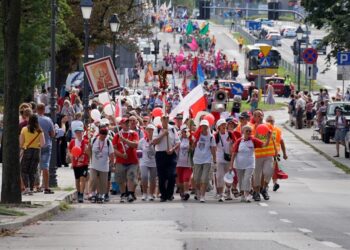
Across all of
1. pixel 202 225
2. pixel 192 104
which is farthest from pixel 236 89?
pixel 202 225

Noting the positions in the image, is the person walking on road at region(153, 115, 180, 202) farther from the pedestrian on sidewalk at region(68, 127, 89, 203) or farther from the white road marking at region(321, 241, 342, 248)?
the white road marking at region(321, 241, 342, 248)

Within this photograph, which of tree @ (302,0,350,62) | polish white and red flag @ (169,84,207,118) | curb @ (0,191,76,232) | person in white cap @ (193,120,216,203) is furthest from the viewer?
tree @ (302,0,350,62)

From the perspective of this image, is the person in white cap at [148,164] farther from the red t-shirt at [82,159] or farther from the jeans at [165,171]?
the red t-shirt at [82,159]

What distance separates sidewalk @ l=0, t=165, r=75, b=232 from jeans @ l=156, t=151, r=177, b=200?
1.87m

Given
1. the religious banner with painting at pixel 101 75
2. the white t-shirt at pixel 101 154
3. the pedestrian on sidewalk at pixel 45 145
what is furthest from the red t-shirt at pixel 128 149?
the religious banner with painting at pixel 101 75

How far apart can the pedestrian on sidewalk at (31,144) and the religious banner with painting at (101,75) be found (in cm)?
610

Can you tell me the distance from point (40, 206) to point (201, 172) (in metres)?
5.41

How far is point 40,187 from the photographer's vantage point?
2806 cm

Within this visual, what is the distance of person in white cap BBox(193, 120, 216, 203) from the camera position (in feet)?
90.4

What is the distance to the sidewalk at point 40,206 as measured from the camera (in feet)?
65.4

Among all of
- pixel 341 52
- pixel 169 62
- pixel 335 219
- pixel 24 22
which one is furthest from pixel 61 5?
pixel 169 62

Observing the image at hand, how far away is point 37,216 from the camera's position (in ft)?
70.1

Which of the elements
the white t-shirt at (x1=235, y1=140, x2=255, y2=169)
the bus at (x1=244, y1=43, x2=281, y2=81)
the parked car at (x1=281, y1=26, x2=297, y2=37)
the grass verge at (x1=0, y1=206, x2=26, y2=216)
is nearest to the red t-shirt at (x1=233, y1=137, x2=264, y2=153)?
the white t-shirt at (x1=235, y1=140, x2=255, y2=169)

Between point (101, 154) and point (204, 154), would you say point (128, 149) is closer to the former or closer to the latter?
point (101, 154)
